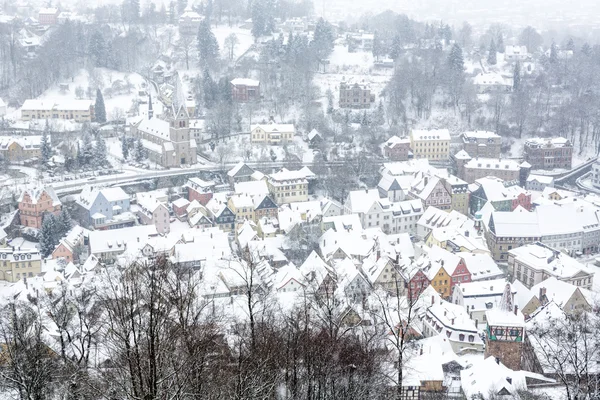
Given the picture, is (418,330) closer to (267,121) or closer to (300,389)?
(300,389)

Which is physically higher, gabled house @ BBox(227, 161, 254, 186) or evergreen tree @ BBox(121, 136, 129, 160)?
evergreen tree @ BBox(121, 136, 129, 160)

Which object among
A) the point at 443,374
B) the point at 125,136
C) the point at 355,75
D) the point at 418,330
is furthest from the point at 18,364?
the point at 355,75

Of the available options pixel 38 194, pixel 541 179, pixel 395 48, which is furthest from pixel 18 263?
pixel 395 48

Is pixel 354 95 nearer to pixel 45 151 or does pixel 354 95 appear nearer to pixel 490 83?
pixel 490 83

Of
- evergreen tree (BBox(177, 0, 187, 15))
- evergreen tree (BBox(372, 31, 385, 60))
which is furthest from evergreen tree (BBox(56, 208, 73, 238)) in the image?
evergreen tree (BBox(177, 0, 187, 15))

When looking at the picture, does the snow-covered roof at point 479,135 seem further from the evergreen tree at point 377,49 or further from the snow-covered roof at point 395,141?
the evergreen tree at point 377,49

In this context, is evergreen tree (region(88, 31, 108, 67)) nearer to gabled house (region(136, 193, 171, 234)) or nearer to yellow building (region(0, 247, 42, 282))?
gabled house (region(136, 193, 171, 234))
